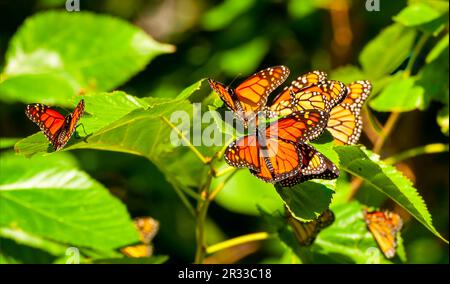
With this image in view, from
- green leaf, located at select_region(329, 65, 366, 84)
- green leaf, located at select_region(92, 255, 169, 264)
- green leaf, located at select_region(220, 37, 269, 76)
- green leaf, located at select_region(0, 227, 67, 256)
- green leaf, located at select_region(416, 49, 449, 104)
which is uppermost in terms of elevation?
green leaf, located at select_region(416, 49, 449, 104)

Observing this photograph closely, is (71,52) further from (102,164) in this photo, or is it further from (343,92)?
(343,92)

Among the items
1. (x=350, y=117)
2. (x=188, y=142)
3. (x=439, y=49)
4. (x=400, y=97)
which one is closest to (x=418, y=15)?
(x=439, y=49)

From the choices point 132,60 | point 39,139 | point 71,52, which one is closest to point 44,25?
point 71,52

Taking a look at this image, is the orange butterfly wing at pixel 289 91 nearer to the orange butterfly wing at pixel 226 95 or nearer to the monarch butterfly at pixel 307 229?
the orange butterfly wing at pixel 226 95

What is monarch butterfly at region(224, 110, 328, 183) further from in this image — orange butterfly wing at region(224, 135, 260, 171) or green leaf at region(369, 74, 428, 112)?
green leaf at region(369, 74, 428, 112)

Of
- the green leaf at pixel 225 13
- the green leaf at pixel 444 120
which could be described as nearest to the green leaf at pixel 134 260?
the green leaf at pixel 444 120

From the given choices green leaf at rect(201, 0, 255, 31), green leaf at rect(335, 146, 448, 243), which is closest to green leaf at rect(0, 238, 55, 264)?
green leaf at rect(335, 146, 448, 243)
